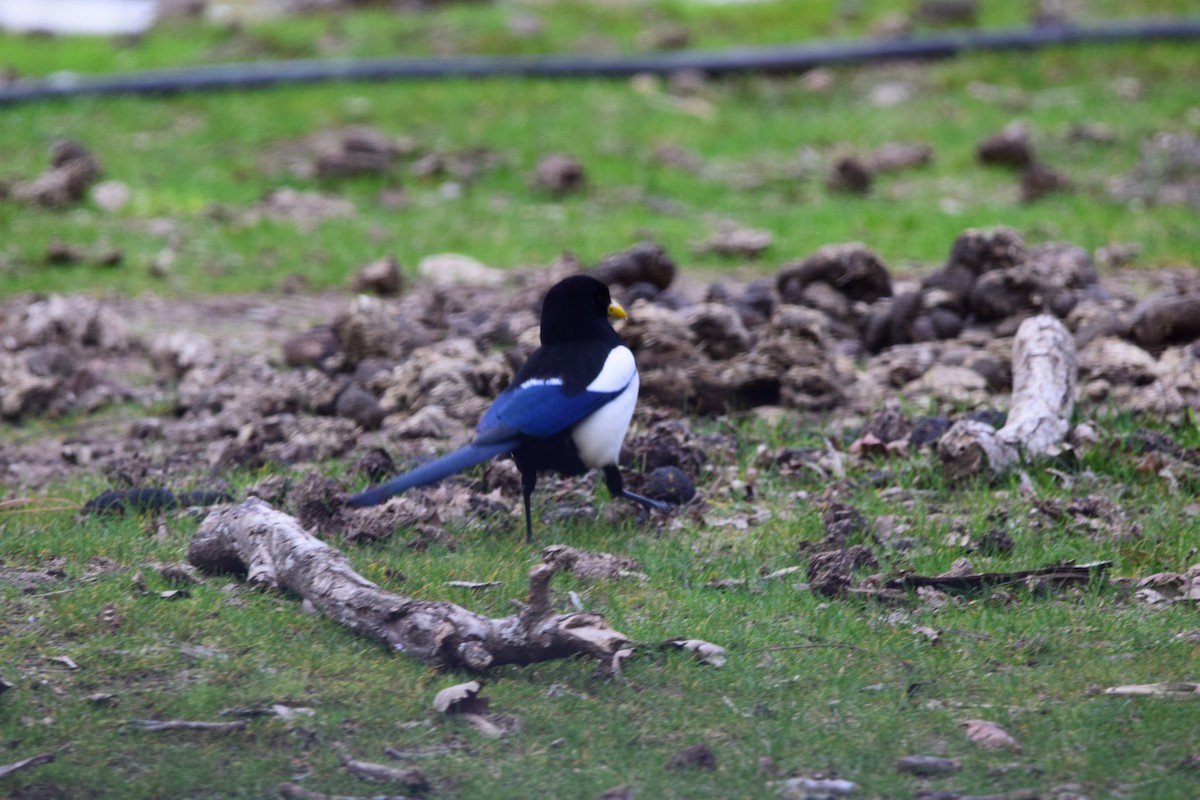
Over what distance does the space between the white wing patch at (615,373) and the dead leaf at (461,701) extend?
1672mm

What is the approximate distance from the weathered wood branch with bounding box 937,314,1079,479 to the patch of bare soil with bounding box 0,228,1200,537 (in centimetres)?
36

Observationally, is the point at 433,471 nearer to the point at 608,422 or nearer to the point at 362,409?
the point at 608,422

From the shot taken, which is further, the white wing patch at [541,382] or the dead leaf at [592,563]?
the white wing patch at [541,382]

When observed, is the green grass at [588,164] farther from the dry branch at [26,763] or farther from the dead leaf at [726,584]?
the dry branch at [26,763]

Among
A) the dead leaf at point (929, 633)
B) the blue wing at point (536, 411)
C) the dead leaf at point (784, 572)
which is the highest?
the blue wing at point (536, 411)

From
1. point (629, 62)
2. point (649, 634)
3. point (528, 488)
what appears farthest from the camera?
point (629, 62)

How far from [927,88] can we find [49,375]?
8389 millimetres

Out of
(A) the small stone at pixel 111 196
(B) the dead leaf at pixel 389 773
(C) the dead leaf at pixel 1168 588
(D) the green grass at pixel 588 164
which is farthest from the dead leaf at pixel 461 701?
Answer: (A) the small stone at pixel 111 196

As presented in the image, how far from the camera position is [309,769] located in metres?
3.71

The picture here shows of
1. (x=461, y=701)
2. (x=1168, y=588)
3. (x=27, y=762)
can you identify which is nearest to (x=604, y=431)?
(x=461, y=701)

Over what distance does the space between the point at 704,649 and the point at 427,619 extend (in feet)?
2.56

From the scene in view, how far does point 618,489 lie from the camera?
18.7 feet

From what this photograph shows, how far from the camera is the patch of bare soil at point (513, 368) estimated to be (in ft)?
20.7

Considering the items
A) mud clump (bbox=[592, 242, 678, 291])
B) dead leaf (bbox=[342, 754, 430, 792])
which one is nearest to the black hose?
mud clump (bbox=[592, 242, 678, 291])
